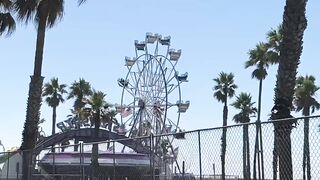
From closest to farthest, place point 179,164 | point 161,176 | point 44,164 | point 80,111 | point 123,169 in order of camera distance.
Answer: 1. point 179,164
2. point 161,176
3. point 123,169
4. point 44,164
5. point 80,111

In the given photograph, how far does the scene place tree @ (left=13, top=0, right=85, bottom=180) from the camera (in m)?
23.9

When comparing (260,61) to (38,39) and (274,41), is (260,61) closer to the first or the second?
(274,41)

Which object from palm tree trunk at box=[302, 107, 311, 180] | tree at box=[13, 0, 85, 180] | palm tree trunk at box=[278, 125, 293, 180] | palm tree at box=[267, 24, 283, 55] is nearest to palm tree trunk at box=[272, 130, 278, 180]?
palm tree trunk at box=[278, 125, 293, 180]

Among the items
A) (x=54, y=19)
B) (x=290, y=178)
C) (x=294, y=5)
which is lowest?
(x=290, y=178)

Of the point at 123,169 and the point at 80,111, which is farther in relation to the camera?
the point at 80,111

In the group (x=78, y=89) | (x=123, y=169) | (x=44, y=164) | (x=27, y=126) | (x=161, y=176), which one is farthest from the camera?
(x=78, y=89)

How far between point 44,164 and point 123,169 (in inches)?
134

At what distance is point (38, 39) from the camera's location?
80.8 feet

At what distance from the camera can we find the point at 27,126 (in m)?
23.9

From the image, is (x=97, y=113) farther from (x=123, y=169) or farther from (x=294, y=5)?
(x=294, y=5)

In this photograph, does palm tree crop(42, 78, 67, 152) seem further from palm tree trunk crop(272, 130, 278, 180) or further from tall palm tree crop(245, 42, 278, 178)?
palm tree trunk crop(272, 130, 278, 180)

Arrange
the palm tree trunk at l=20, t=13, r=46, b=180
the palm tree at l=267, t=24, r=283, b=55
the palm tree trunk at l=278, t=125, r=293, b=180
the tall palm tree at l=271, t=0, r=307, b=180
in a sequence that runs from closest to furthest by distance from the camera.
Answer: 1. the palm tree trunk at l=278, t=125, r=293, b=180
2. the tall palm tree at l=271, t=0, r=307, b=180
3. the palm tree trunk at l=20, t=13, r=46, b=180
4. the palm tree at l=267, t=24, r=283, b=55

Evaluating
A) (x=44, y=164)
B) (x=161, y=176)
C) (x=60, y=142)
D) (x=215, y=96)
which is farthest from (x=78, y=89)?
(x=161, y=176)

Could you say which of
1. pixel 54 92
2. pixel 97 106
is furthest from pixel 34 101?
pixel 54 92
